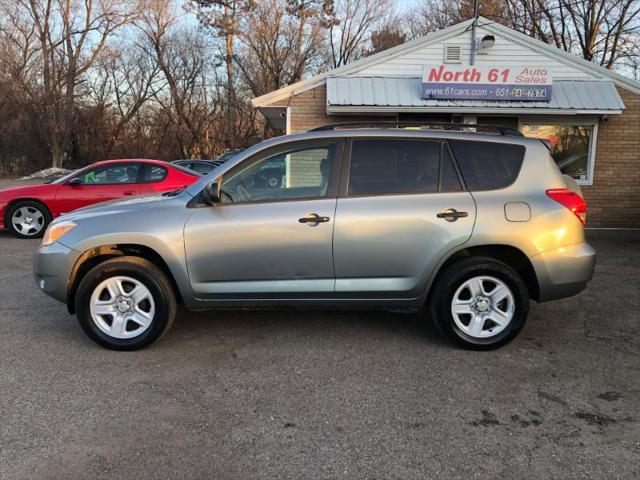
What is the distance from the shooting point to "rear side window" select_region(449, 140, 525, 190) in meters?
4.32

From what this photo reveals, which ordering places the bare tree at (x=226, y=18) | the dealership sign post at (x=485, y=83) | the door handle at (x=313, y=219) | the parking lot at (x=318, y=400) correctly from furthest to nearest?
the bare tree at (x=226, y=18)
the dealership sign post at (x=485, y=83)
the door handle at (x=313, y=219)
the parking lot at (x=318, y=400)

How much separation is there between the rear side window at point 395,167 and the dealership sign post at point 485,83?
23.3 feet

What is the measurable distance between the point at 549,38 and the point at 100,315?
108ft

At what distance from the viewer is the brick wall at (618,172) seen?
11.3 m

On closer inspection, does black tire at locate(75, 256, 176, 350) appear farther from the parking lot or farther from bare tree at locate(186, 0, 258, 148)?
bare tree at locate(186, 0, 258, 148)

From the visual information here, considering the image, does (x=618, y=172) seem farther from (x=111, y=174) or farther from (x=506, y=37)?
(x=111, y=174)

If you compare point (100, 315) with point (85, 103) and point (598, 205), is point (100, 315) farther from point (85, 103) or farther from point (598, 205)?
point (85, 103)

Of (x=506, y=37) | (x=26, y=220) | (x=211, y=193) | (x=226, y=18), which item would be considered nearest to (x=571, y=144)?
(x=506, y=37)

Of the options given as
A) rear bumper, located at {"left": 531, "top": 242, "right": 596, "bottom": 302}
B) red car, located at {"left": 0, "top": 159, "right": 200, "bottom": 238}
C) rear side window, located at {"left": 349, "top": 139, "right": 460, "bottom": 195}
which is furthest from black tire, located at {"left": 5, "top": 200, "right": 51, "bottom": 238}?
rear bumper, located at {"left": 531, "top": 242, "right": 596, "bottom": 302}

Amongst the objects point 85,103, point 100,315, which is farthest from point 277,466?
point 85,103

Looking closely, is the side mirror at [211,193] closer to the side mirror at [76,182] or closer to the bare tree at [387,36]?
the side mirror at [76,182]

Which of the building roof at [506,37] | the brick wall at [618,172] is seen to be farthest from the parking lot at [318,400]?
the building roof at [506,37]

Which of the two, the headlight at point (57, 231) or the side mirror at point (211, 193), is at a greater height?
the side mirror at point (211, 193)

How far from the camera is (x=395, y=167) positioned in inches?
172
